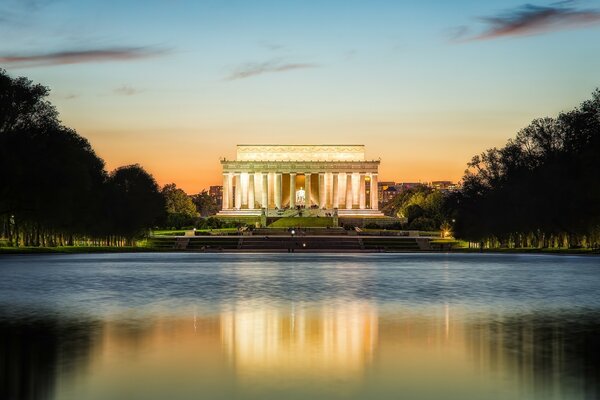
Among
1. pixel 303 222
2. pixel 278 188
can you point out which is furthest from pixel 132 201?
pixel 278 188

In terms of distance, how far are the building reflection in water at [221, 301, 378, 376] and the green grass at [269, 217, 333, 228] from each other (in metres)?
117

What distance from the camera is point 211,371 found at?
1457cm

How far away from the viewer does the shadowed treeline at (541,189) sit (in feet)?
248

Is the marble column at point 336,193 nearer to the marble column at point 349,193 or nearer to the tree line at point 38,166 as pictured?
the marble column at point 349,193

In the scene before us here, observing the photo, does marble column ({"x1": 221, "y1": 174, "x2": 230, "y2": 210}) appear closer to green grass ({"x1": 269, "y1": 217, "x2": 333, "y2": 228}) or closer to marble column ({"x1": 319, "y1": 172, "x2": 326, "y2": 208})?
marble column ({"x1": 319, "y1": 172, "x2": 326, "y2": 208})

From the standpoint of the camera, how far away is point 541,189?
8031cm

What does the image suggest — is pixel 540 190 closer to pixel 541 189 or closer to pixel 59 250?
pixel 541 189

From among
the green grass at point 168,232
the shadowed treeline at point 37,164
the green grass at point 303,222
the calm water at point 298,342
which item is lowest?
the calm water at point 298,342

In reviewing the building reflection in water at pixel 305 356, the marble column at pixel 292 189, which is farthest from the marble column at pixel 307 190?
the building reflection in water at pixel 305 356

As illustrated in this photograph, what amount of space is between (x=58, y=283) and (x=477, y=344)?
23.7 m

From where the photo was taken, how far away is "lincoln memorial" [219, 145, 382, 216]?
187 m

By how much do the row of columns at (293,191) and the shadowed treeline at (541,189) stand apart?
3123 inches

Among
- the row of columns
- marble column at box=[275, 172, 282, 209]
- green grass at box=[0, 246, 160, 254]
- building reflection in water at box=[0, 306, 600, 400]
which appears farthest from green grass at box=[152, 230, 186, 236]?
building reflection in water at box=[0, 306, 600, 400]

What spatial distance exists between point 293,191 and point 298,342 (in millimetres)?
172758
